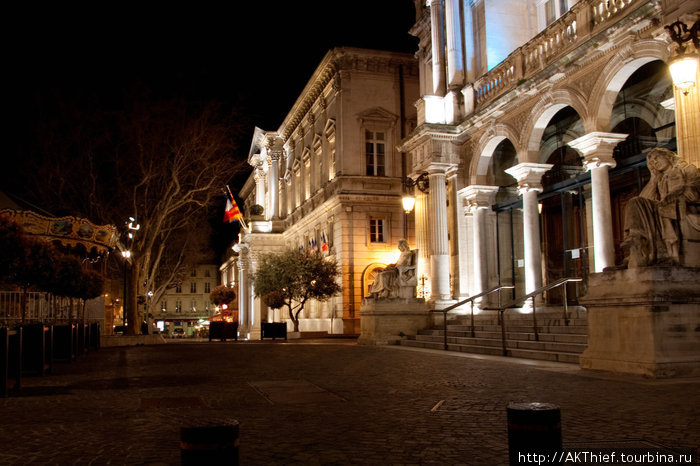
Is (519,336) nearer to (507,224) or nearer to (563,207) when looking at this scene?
(563,207)

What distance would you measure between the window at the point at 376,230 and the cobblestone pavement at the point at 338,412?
2587 cm

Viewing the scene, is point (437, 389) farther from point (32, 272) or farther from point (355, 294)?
point (355, 294)

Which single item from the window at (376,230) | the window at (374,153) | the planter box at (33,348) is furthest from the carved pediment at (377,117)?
the planter box at (33,348)

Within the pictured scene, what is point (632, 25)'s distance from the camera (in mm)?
16109

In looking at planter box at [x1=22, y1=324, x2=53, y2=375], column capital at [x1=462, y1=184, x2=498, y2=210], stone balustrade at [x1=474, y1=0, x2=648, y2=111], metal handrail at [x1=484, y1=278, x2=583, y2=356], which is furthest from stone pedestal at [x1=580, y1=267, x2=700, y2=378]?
column capital at [x1=462, y1=184, x2=498, y2=210]

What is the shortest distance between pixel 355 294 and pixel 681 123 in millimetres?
25233

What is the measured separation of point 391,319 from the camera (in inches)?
865

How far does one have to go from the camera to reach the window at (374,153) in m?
39.3

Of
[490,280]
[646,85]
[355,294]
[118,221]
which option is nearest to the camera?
[646,85]

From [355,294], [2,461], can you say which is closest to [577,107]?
[2,461]

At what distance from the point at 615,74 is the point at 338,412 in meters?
13.3

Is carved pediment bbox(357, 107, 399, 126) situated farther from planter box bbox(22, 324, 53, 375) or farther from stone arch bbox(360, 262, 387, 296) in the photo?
planter box bbox(22, 324, 53, 375)

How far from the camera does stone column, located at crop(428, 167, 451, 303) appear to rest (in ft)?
79.2

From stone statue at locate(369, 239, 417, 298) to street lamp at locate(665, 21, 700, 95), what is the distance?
10556 mm
